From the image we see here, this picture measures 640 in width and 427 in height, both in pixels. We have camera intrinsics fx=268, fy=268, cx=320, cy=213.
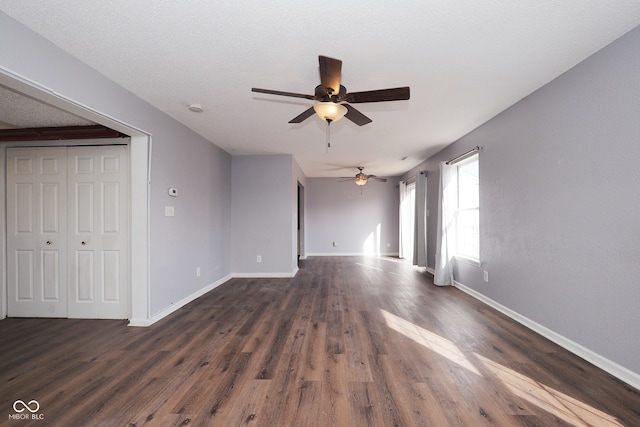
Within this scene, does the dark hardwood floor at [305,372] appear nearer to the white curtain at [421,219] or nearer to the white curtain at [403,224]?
the white curtain at [421,219]

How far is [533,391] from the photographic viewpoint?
1.77 m

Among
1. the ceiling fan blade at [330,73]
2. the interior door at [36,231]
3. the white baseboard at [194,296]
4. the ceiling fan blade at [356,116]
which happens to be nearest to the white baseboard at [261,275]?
the white baseboard at [194,296]

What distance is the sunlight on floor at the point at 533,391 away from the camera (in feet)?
5.02

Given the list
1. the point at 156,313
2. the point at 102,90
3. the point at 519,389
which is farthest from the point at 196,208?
the point at 519,389

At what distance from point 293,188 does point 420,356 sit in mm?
3950

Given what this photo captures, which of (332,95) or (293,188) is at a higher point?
(332,95)

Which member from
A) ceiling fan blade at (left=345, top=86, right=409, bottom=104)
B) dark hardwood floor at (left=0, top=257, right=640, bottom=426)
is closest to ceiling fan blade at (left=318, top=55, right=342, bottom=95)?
ceiling fan blade at (left=345, top=86, right=409, bottom=104)

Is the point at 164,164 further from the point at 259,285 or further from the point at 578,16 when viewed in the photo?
the point at 578,16

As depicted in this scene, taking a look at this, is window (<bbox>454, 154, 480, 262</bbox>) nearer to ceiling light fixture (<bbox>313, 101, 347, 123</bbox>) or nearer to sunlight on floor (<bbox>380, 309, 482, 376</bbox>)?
sunlight on floor (<bbox>380, 309, 482, 376</bbox>)

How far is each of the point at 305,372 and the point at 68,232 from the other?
3.22 m

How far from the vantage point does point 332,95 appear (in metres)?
2.10

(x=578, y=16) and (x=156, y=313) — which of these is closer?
(x=578, y=16)

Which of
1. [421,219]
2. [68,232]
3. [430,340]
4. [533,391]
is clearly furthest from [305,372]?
[421,219]

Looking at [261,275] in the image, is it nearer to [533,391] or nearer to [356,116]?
[356,116]
